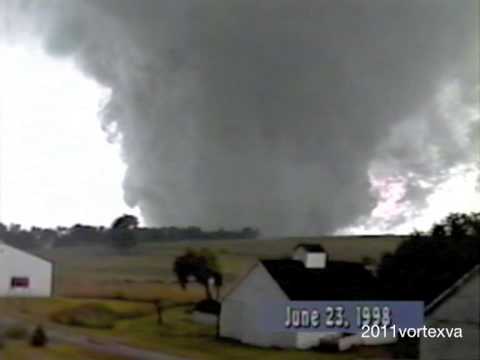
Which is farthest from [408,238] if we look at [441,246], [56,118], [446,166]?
[56,118]

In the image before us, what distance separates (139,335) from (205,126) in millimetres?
751

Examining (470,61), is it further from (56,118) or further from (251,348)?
(56,118)

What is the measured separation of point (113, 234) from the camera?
2.82m

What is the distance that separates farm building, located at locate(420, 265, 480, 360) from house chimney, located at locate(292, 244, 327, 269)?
0.40m

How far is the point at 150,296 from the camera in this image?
276 cm

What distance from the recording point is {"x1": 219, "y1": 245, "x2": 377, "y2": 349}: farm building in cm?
273

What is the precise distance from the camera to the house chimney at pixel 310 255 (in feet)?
9.20

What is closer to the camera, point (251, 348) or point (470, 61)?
point (251, 348)

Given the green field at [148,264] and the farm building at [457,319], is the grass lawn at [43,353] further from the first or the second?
the farm building at [457,319]

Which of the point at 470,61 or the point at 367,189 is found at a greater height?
the point at 470,61
